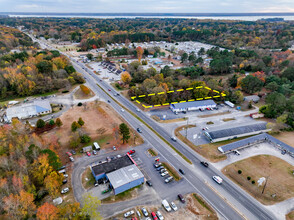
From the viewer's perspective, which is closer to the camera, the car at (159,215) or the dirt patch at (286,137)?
the car at (159,215)

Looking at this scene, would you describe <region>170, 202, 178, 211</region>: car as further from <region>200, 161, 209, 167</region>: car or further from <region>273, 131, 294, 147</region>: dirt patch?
<region>273, 131, 294, 147</region>: dirt patch

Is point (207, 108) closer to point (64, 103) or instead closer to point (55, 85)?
point (64, 103)

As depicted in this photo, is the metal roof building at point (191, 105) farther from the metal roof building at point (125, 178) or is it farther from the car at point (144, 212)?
the car at point (144, 212)

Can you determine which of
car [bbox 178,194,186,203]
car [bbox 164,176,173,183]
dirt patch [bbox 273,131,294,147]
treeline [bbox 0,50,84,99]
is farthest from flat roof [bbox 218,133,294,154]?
treeline [bbox 0,50,84,99]

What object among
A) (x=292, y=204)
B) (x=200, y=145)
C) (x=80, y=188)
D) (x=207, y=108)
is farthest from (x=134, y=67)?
(x=292, y=204)

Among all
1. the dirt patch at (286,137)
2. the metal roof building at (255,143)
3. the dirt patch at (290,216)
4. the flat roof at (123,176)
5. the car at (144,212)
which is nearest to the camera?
the car at (144,212)

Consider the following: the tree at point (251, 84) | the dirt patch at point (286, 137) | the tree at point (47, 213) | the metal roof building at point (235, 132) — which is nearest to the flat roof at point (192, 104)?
the metal roof building at point (235, 132)

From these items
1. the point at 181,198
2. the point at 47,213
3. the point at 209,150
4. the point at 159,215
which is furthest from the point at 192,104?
the point at 47,213
